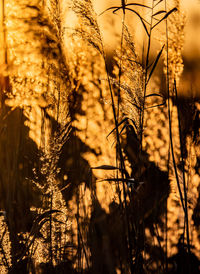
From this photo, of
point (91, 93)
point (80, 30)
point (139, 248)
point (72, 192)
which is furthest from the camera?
point (91, 93)

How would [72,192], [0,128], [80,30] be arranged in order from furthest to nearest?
[72,192] < [0,128] < [80,30]

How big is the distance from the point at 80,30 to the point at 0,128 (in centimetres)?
55

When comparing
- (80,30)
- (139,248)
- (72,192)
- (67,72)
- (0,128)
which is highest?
(80,30)

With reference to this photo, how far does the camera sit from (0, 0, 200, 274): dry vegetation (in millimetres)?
1300

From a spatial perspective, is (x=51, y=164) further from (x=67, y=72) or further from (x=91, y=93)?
(x=91, y=93)

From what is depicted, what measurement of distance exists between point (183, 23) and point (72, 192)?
97 cm

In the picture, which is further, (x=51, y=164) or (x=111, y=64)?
(x=111, y=64)

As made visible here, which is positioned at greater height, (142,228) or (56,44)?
(56,44)

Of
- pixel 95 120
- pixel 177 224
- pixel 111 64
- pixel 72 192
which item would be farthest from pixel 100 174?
pixel 111 64

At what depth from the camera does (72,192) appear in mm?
1701

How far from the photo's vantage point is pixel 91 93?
1.82 meters

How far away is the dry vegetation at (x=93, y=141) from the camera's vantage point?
4.26ft

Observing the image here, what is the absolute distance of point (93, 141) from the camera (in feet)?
5.62

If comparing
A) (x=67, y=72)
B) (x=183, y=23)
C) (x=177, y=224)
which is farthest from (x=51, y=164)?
(x=183, y=23)
